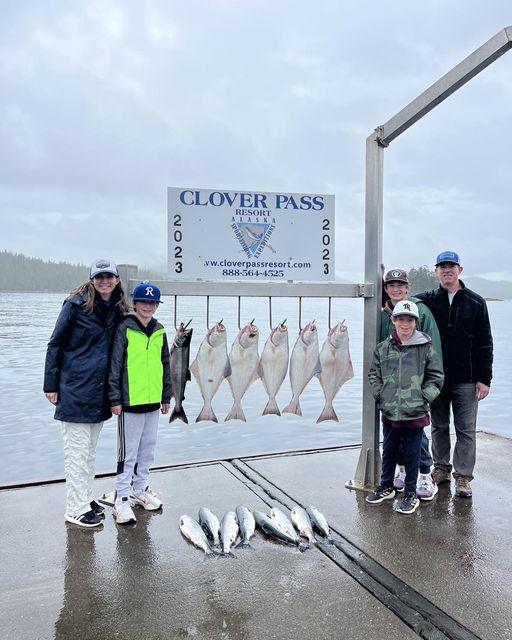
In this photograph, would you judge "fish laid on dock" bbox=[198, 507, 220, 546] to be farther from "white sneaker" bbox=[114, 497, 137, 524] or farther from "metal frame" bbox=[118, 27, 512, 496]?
"metal frame" bbox=[118, 27, 512, 496]

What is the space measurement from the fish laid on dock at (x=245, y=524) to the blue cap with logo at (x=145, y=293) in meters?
1.80

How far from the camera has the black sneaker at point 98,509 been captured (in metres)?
4.36

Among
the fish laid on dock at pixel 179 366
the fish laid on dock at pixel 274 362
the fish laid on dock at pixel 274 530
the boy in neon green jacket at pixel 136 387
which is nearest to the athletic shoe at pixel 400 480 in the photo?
the fish laid on dock at pixel 274 362

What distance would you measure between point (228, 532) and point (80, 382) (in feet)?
5.28

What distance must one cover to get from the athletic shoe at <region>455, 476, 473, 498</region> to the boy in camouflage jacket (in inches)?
19.8

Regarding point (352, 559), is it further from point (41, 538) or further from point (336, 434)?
point (336, 434)

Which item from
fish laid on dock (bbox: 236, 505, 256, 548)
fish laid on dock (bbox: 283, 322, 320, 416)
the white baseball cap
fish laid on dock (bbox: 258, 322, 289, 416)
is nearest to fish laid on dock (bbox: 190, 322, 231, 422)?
fish laid on dock (bbox: 258, 322, 289, 416)

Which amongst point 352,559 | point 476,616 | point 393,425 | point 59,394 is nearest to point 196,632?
point 352,559

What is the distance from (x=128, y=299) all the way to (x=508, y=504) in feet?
12.3

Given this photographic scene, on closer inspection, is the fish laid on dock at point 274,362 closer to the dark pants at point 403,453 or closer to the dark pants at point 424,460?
the dark pants at point 403,453

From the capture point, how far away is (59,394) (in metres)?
4.25

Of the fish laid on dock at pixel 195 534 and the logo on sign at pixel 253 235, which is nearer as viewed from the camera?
the fish laid on dock at pixel 195 534

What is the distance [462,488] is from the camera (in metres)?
4.86

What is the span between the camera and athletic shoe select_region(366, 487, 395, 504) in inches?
186
